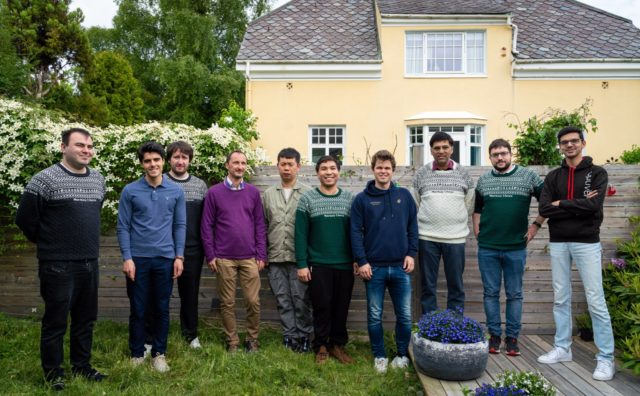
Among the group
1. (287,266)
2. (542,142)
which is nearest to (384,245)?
(287,266)

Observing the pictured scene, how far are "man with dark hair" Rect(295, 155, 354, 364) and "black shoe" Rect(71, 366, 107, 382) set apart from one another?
1833 mm

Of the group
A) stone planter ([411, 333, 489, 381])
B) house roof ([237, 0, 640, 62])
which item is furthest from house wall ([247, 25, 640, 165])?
stone planter ([411, 333, 489, 381])

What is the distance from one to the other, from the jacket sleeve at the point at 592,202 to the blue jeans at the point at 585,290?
11.5 inches

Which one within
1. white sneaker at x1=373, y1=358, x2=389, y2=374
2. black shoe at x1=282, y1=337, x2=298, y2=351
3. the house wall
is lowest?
white sneaker at x1=373, y1=358, x2=389, y2=374

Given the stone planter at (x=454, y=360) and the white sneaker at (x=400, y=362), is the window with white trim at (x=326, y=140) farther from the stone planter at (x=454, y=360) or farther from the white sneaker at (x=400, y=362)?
the stone planter at (x=454, y=360)

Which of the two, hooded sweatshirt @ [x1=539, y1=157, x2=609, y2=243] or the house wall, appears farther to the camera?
the house wall

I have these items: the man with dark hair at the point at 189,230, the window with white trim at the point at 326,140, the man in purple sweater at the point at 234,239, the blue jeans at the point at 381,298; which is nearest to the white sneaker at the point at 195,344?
the man with dark hair at the point at 189,230

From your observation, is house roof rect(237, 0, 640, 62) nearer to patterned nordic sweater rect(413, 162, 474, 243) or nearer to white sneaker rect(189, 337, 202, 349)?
patterned nordic sweater rect(413, 162, 474, 243)

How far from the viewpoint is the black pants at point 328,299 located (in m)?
4.59

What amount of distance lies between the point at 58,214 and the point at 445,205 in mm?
3288

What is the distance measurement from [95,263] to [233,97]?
1860 centimetres

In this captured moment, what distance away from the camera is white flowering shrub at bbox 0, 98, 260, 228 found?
207 inches

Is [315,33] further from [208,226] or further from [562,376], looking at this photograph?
[562,376]

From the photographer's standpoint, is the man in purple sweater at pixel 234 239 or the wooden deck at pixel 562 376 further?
the man in purple sweater at pixel 234 239
